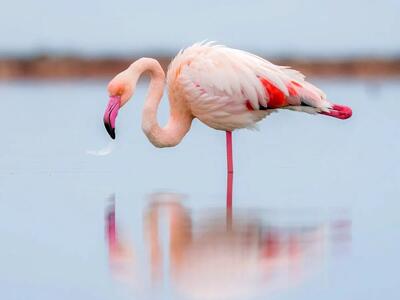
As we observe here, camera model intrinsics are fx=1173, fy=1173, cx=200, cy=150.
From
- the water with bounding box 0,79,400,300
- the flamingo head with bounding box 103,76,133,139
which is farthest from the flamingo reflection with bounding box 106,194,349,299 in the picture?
the flamingo head with bounding box 103,76,133,139

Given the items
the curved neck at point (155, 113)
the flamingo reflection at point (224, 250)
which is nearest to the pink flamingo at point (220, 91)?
the curved neck at point (155, 113)

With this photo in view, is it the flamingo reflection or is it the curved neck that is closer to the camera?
→ the flamingo reflection

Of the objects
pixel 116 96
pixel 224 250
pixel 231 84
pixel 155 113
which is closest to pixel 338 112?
pixel 231 84

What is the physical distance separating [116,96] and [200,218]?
1801mm

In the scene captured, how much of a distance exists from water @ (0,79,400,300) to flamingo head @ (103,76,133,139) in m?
0.49

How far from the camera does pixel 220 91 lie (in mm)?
9102

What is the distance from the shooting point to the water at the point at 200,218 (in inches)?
221

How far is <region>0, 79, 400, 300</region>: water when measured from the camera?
5625 mm

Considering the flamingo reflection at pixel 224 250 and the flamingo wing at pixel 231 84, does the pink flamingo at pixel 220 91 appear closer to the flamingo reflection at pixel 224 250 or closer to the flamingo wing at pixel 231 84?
the flamingo wing at pixel 231 84

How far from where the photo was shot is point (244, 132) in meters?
13.7

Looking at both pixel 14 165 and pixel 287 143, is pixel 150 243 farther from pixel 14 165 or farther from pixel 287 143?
pixel 287 143

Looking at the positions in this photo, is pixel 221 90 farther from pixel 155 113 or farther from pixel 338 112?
pixel 338 112

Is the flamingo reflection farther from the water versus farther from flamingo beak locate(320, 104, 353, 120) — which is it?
flamingo beak locate(320, 104, 353, 120)

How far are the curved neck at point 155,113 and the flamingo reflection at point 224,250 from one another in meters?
1.45
